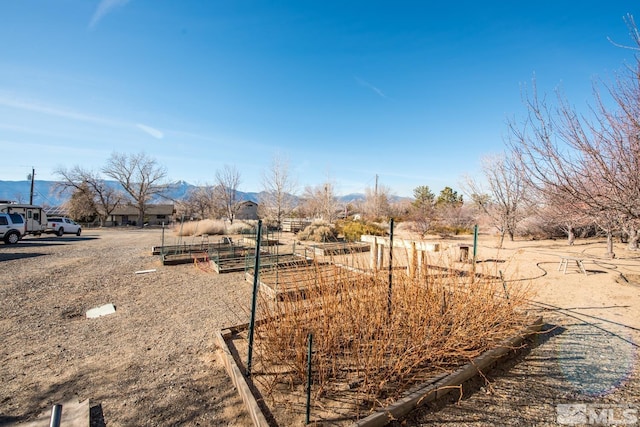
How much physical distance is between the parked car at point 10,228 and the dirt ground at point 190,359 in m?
10.6

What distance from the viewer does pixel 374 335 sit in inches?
115

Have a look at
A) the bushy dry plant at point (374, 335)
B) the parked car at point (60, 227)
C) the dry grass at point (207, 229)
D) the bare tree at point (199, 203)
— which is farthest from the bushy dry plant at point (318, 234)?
the bare tree at point (199, 203)

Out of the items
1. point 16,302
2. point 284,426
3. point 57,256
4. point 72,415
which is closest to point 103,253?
point 57,256

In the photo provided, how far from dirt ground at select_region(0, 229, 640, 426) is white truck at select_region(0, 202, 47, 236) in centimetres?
1463

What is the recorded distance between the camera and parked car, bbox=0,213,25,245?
13656 millimetres

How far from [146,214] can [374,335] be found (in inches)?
1978

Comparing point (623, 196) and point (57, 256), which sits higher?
point (623, 196)

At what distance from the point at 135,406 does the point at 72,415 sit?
46 cm

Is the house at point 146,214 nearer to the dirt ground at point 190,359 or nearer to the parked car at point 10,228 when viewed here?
the parked car at point 10,228

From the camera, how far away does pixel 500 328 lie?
344 centimetres

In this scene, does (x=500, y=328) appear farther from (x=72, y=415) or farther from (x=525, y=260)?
(x=525, y=260)

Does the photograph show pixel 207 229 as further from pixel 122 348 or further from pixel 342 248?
pixel 342 248

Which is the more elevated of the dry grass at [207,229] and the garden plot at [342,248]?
the garden plot at [342,248]

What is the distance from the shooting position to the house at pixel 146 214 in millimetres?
42750
